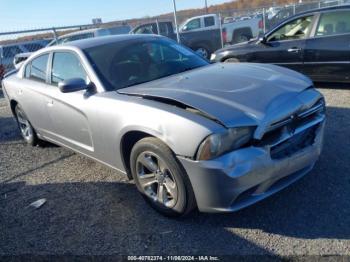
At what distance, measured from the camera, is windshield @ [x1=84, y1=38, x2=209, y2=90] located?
13.3 feet

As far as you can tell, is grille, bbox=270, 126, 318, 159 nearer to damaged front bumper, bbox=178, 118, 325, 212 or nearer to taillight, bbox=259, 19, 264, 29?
damaged front bumper, bbox=178, 118, 325, 212

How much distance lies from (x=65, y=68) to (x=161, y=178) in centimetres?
207

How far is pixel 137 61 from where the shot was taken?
4305 mm

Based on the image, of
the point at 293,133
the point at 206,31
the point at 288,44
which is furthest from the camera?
the point at 206,31

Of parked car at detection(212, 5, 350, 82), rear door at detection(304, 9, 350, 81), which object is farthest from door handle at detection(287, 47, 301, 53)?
rear door at detection(304, 9, 350, 81)

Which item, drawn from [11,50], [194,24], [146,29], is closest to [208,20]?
[194,24]

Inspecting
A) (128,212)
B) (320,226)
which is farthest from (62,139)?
(320,226)

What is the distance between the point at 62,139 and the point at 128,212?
5.26ft

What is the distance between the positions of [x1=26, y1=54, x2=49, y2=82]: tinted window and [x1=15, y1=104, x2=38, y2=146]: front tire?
71 centimetres

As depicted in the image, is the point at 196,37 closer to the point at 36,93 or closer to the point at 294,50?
the point at 294,50

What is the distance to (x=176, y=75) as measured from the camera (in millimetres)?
4129

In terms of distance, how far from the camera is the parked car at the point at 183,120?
2896 mm

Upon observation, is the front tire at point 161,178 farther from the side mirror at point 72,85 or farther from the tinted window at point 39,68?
the tinted window at point 39,68

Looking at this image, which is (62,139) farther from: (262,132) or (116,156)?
(262,132)
